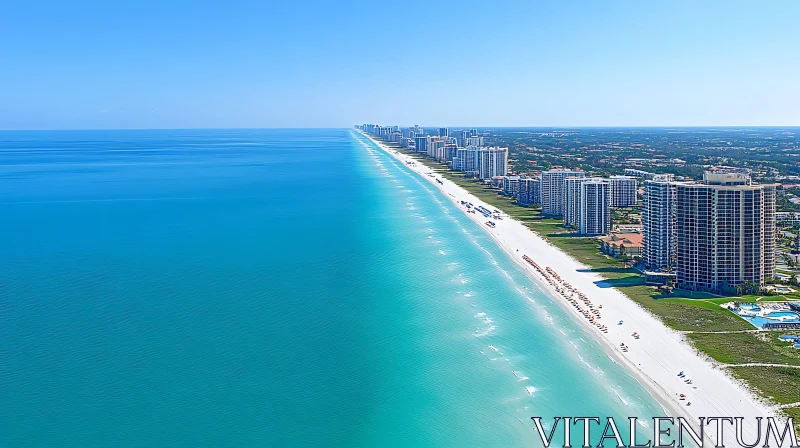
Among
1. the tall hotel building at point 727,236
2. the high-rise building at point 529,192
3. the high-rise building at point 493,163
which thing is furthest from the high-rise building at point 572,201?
the high-rise building at point 493,163

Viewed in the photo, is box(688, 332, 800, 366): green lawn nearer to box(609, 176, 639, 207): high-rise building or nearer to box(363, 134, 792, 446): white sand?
box(363, 134, 792, 446): white sand

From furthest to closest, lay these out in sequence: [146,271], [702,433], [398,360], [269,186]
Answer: [269,186] → [146,271] → [398,360] → [702,433]

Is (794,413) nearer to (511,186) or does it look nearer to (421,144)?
(511,186)

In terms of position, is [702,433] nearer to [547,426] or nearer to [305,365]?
[547,426]

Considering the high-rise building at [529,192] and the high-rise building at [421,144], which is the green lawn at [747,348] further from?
the high-rise building at [421,144]

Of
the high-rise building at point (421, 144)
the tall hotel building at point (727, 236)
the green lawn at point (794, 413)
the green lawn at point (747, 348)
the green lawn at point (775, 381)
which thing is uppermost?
the high-rise building at point (421, 144)

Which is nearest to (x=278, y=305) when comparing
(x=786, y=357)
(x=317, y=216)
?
(x=786, y=357)

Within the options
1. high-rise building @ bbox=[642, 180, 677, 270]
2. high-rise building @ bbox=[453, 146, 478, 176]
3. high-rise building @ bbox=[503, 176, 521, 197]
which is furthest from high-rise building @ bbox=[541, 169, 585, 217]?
high-rise building @ bbox=[453, 146, 478, 176]
